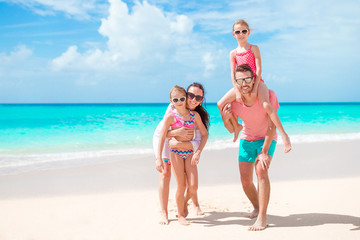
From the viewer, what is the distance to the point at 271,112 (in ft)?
13.2

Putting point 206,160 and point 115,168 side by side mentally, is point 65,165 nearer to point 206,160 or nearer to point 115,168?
point 115,168

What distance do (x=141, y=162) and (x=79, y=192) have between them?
2634 mm

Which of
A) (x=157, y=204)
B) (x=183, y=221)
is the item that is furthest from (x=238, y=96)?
(x=157, y=204)

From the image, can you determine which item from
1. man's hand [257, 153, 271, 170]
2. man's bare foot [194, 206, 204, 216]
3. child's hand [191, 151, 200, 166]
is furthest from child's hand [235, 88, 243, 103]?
man's bare foot [194, 206, 204, 216]

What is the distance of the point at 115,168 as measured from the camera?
7.90 metres

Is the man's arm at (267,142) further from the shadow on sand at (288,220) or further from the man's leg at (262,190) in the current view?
the shadow on sand at (288,220)

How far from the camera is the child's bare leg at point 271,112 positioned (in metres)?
3.98

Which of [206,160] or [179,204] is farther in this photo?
[206,160]

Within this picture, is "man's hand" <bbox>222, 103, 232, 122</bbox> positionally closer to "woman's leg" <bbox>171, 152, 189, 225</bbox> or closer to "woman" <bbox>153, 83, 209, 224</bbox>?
"woman" <bbox>153, 83, 209, 224</bbox>

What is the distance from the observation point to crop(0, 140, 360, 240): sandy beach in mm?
4086

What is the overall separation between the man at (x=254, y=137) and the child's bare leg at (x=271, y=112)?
0.29ft

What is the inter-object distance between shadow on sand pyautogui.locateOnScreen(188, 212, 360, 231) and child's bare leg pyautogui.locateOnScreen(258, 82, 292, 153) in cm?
100

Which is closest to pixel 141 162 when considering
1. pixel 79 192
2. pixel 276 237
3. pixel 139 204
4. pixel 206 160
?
pixel 206 160

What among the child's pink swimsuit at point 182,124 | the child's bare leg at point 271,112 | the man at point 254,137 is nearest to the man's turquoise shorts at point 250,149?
the man at point 254,137
